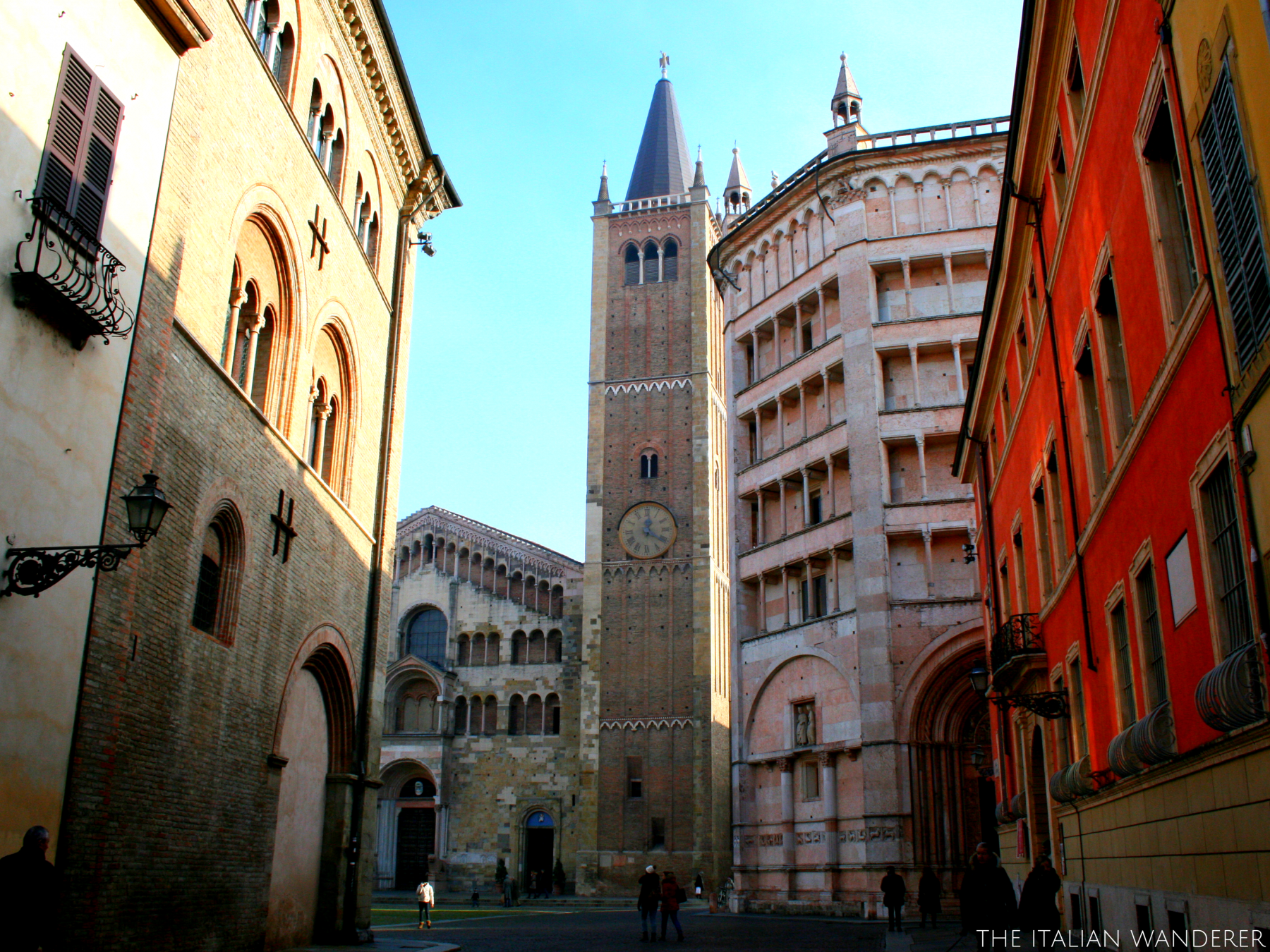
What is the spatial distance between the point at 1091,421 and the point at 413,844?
43794 mm

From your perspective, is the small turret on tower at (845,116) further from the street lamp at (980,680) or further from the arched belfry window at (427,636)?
the arched belfry window at (427,636)

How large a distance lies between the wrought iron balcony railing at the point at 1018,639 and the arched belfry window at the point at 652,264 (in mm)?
43220

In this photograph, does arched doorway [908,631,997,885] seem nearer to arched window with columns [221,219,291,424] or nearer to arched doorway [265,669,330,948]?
arched doorway [265,669,330,948]

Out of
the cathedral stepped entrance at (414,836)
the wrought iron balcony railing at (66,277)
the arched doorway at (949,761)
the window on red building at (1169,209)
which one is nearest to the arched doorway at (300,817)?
the wrought iron balcony railing at (66,277)

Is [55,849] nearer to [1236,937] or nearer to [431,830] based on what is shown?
[1236,937]

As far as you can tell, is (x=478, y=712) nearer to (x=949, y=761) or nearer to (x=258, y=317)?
(x=949, y=761)

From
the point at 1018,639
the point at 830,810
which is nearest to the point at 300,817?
the point at 1018,639

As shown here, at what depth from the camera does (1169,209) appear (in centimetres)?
959

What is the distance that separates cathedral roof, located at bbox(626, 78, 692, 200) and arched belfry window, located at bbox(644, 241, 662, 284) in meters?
3.38

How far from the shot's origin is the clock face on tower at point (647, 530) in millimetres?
53031

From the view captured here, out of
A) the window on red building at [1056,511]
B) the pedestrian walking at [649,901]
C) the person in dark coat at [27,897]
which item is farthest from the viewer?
the pedestrian walking at [649,901]

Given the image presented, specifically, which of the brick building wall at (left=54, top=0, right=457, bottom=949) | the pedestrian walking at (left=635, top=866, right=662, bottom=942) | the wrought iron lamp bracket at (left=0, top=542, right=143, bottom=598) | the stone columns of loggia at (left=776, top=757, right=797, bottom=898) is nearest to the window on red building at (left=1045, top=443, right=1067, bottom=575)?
the pedestrian walking at (left=635, top=866, right=662, bottom=942)

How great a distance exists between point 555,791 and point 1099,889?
129 ft

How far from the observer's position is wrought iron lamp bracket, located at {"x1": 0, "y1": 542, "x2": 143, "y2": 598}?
9367 mm
